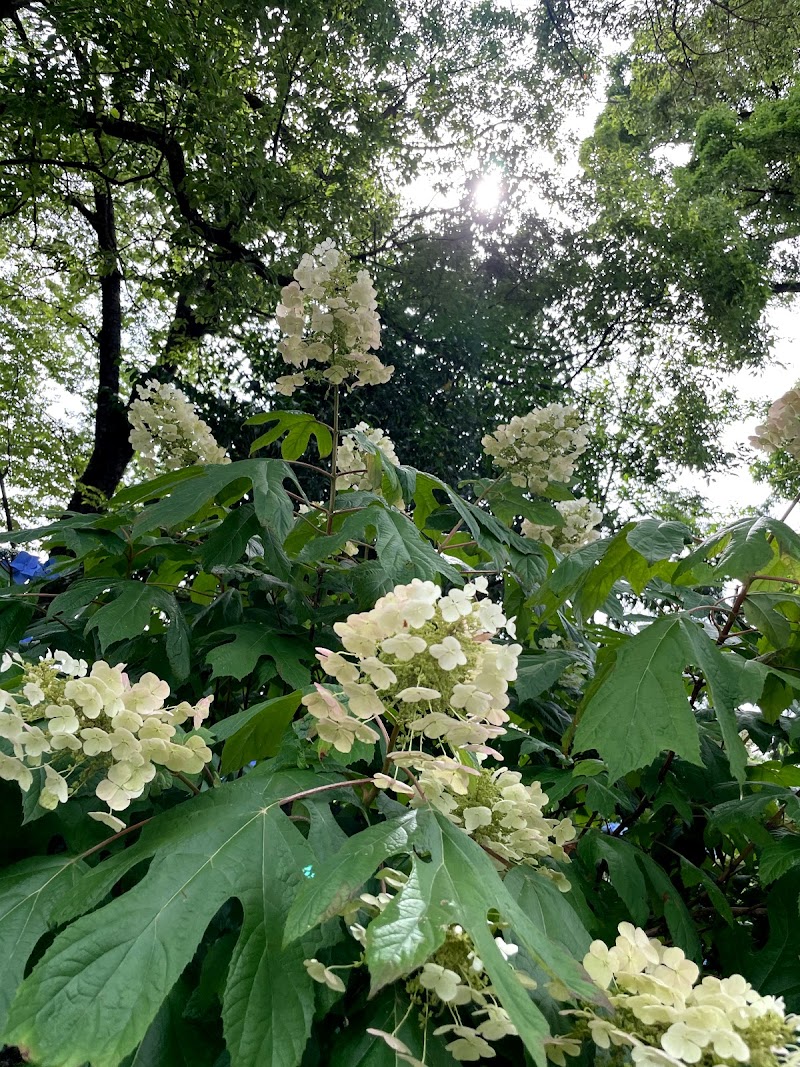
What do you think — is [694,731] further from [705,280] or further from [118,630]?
[705,280]

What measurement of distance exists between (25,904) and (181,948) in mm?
323

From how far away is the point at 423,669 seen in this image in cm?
96

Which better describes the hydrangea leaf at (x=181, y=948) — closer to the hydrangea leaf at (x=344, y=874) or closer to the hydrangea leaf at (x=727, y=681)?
the hydrangea leaf at (x=344, y=874)

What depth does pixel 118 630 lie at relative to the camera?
1666mm

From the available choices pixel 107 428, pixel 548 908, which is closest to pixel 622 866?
pixel 548 908

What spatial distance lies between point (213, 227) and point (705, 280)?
248 inches

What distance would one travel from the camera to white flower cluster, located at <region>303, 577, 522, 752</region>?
3.05 ft

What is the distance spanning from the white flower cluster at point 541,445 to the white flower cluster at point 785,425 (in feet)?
2.18

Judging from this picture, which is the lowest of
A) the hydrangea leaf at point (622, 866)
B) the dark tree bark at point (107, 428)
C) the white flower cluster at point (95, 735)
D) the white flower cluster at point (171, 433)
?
the hydrangea leaf at point (622, 866)

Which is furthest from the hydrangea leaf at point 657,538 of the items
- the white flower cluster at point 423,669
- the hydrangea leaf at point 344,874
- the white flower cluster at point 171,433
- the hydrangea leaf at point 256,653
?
the white flower cluster at point 171,433

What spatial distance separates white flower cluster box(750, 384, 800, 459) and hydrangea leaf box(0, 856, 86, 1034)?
191cm

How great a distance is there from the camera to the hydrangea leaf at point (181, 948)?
0.74m

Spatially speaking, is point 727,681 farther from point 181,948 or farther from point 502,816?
point 181,948

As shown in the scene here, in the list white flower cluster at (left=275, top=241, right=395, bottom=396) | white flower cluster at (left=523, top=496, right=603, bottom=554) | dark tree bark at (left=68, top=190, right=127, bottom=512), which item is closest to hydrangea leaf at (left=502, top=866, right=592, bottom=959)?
white flower cluster at (left=275, top=241, right=395, bottom=396)
